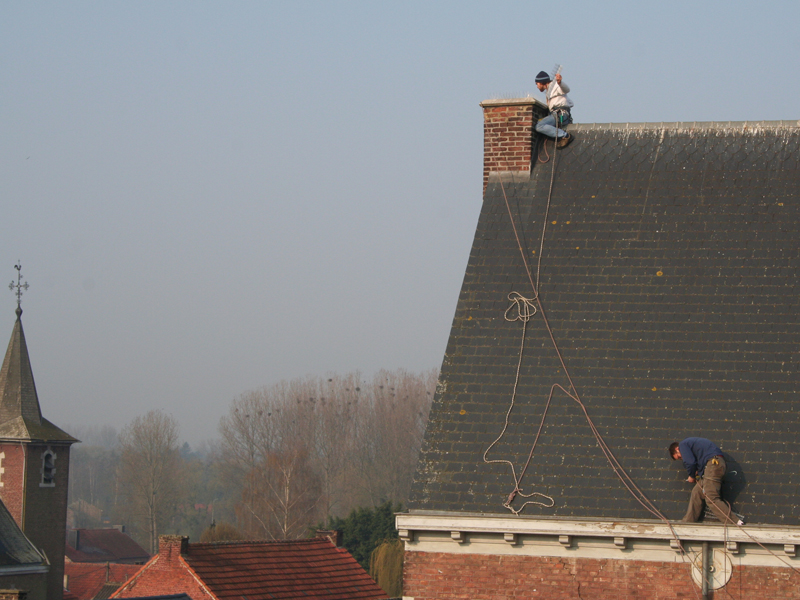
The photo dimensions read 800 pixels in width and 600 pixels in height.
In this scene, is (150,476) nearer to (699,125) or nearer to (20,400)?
(20,400)

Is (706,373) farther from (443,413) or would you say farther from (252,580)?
(252,580)

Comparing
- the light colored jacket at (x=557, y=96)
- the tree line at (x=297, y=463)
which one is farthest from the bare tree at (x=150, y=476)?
the light colored jacket at (x=557, y=96)

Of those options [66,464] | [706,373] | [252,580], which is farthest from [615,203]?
[66,464]

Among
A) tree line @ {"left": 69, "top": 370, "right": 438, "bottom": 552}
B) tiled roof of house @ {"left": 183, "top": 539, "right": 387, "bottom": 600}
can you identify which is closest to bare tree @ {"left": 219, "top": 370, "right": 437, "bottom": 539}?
tree line @ {"left": 69, "top": 370, "right": 438, "bottom": 552}

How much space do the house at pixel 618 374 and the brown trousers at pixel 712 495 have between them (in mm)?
125

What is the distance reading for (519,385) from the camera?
36.7ft

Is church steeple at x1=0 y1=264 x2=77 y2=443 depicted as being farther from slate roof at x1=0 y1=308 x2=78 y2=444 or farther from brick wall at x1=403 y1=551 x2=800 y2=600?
brick wall at x1=403 y1=551 x2=800 y2=600

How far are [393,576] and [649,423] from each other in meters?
34.3

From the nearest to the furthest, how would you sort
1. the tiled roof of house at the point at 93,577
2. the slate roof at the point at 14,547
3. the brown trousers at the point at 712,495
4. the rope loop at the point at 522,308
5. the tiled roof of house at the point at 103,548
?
the brown trousers at the point at 712,495, the rope loop at the point at 522,308, the slate roof at the point at 14,547, the tiled roof of house at the point at 93,577, the tiled roof of house at the point at 103,548

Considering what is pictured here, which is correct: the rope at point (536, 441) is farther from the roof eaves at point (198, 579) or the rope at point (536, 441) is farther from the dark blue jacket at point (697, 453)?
the roof eaves at point (198, 579)

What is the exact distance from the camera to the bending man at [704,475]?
32.3 ft

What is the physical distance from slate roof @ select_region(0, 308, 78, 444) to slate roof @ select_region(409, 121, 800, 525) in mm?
33829

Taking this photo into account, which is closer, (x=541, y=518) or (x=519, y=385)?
(x=541, y=518)

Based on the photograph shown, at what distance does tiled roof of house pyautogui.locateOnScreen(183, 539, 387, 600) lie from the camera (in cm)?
2183
